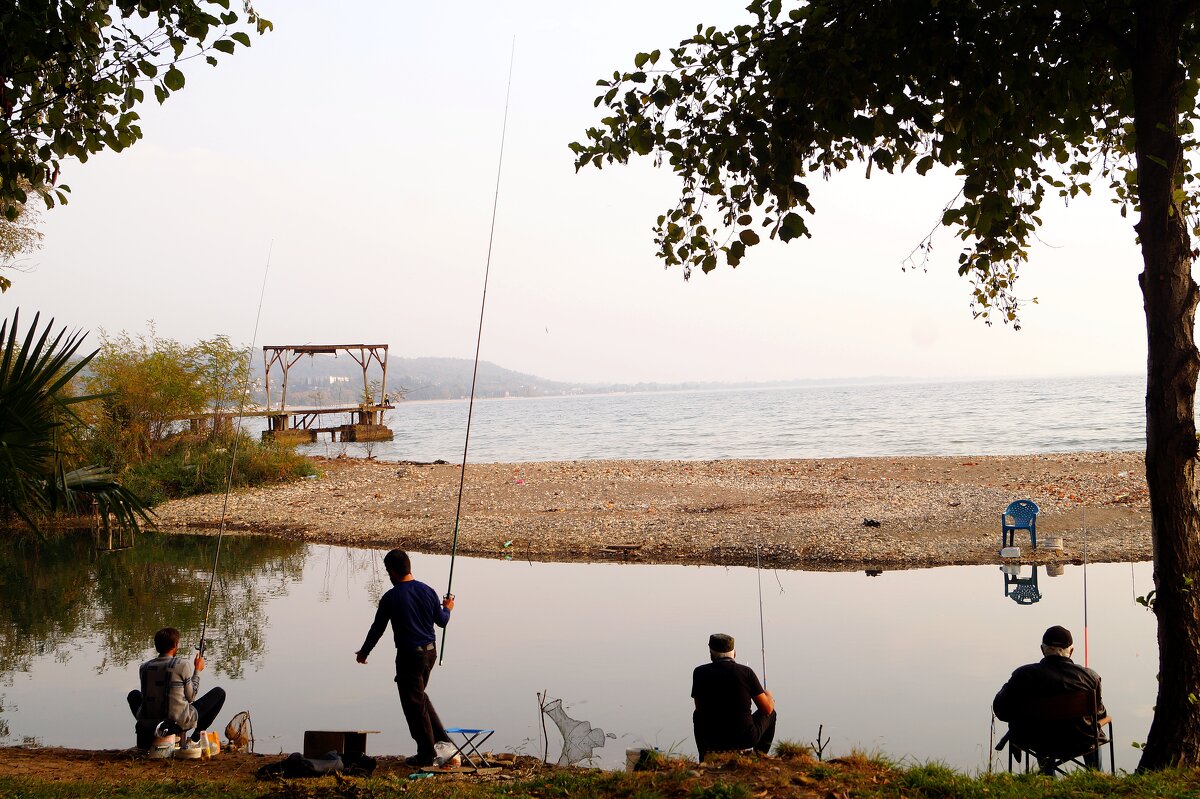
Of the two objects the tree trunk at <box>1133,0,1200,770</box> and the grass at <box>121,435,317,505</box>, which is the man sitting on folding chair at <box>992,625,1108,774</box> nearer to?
the tree trunk at <box>1133,0,1200,770</box>

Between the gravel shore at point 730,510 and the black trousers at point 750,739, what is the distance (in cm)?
881

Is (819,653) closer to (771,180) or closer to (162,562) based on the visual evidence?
(771,180)

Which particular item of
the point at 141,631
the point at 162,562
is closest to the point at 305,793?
the point at 141,631

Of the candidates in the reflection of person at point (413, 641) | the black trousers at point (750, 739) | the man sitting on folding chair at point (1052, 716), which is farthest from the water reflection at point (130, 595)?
the man sitting on folding chair at point (1052, 716)

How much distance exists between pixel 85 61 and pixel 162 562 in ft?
41.0

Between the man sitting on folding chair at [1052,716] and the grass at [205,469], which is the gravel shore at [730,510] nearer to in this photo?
the grass at [205,469]

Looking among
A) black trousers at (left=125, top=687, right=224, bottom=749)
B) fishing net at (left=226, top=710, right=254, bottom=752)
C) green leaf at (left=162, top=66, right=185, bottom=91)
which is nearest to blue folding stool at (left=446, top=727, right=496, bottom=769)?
fishing net at (left=226, top=710, right=254, bottom=752)

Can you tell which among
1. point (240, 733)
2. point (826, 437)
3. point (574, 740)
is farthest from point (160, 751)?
point (826, 437)

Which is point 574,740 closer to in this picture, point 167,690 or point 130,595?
point 167,690

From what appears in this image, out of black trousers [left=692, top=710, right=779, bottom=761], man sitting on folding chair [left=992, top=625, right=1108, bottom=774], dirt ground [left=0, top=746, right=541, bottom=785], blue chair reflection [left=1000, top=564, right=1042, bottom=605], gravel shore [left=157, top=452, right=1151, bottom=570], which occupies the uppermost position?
gravel shore [left=157, top=452, right=1151, bottom=570]

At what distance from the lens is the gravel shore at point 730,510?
648 inches

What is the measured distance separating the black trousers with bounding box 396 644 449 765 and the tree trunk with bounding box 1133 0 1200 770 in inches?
183

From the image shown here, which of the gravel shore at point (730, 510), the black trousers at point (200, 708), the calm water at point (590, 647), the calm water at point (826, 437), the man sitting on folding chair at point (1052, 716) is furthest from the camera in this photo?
the calm water at point (826, 437)

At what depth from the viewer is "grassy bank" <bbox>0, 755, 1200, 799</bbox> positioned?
17.1 feet
